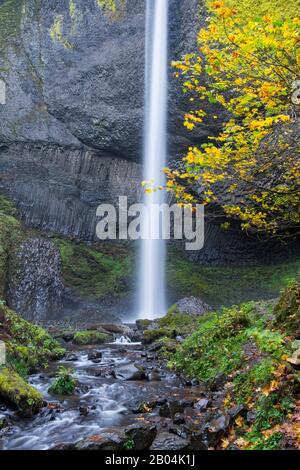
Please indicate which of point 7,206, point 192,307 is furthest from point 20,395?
point 7,206

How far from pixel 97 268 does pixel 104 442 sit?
18.1 meters

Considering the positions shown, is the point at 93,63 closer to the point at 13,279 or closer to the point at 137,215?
the point at 137,215

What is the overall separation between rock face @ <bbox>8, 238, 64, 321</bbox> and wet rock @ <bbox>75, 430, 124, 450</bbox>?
46.3 feet

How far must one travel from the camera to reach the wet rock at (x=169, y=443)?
17.1 feet

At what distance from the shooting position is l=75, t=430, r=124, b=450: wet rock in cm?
519

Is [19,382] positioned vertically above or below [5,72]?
below

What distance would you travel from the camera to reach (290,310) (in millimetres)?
7047

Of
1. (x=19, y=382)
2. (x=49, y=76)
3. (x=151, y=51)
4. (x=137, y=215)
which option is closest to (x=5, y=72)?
(x=49, y=76)

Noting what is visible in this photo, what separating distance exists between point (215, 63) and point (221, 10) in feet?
2.12

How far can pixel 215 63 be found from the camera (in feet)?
18.6

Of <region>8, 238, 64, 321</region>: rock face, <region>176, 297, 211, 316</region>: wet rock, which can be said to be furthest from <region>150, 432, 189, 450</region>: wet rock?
<region>8, 238, 64, 321</region>: rock face

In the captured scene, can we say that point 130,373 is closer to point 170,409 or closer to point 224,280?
point 170,409

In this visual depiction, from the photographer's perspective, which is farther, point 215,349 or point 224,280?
point 224,280

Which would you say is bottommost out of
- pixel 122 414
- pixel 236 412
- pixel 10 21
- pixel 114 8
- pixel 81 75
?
pixel 122 414
